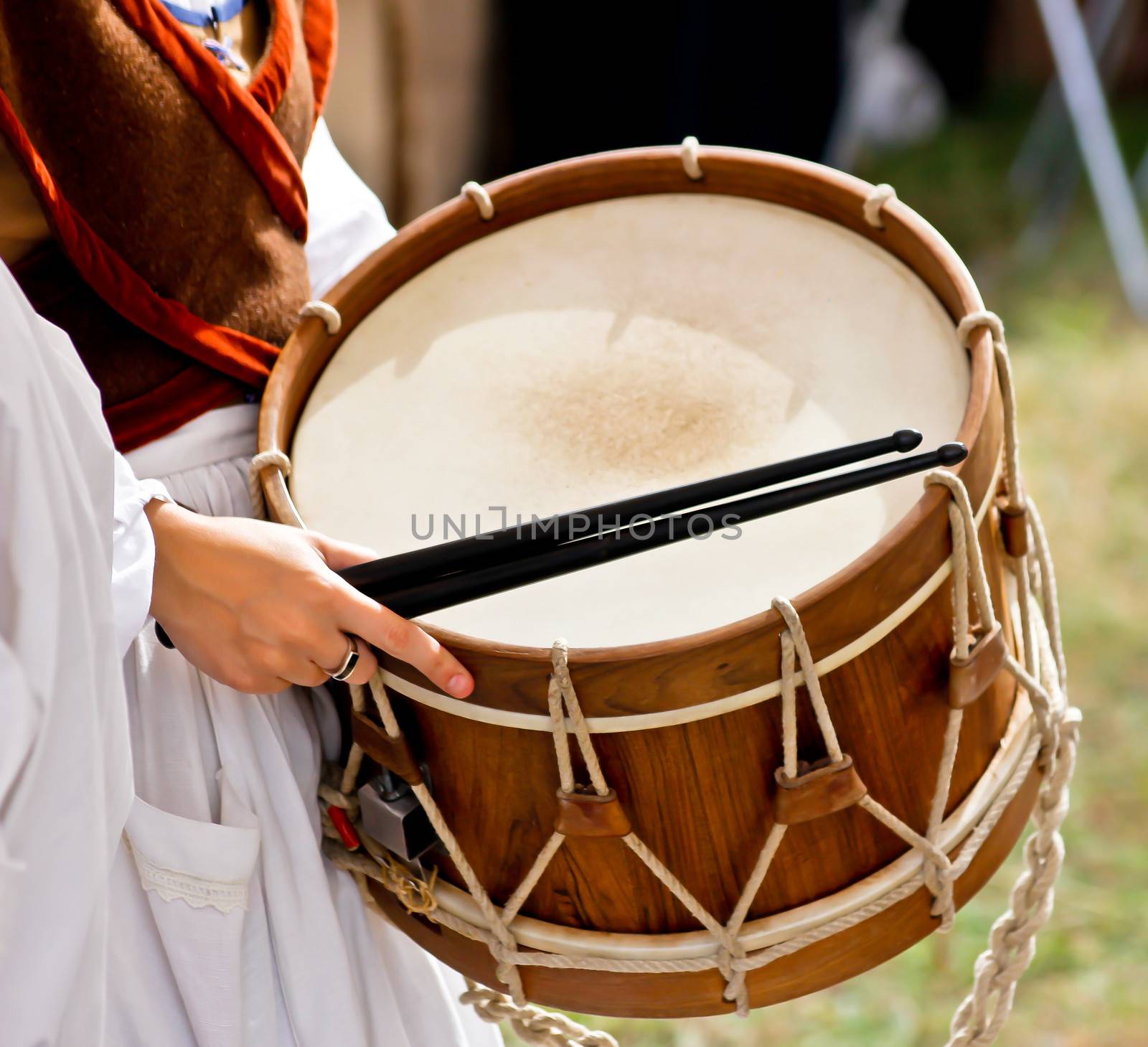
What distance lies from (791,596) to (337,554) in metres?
0.27

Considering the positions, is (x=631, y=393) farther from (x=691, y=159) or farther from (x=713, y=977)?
(x=713, y=977)

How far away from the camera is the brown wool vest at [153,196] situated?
29.6 inches

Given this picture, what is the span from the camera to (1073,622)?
6.21ft

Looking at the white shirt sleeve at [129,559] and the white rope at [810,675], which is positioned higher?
the white shirt sleeve at [129,559]

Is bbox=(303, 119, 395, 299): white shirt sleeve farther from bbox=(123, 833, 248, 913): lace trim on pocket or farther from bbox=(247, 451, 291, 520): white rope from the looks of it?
bbox=(123, 833, 248, 913): lace trim on pocket

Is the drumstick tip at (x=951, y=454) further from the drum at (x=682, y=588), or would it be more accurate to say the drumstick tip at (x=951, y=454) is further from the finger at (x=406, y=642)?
the finger at (x=406, y=642)

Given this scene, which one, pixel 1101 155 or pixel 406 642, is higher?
pixel 1101 155

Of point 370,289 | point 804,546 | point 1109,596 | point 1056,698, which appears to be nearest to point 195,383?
point 370,289

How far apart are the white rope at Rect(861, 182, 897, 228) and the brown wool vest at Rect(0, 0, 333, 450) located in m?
0.39

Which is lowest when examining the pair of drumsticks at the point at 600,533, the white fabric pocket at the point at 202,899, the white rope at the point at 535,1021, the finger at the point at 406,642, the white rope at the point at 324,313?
the white rope at the point at 535,1021

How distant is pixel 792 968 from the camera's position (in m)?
0.80

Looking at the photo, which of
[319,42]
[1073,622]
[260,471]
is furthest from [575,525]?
[1073,622]

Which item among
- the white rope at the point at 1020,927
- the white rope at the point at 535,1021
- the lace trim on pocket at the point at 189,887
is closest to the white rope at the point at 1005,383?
the white rope at the point at 1020,927

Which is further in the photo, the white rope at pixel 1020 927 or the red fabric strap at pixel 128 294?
the white rope at pixel 1020 927
